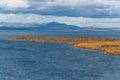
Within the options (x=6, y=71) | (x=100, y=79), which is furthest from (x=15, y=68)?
(x=100, y=79)

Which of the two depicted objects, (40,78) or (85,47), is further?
(85,47)

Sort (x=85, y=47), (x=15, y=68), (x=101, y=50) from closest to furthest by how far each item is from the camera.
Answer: (x=15, y=68), (x=101, y=50), (x=85, y=47)

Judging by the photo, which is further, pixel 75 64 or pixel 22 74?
pixel 75 64

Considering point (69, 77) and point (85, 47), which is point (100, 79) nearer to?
point (69, 77)

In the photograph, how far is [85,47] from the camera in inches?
5433

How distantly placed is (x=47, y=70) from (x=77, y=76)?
1095cm

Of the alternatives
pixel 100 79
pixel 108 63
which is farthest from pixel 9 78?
pixel 108 63

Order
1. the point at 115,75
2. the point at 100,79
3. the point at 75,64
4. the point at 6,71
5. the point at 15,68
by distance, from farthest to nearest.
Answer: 1. the point at 75,64
2. the point at 15,68
3. the point at 6,71
4. the point at 115,75
5. the point at 100,79

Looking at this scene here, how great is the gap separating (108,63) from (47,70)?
809 inches

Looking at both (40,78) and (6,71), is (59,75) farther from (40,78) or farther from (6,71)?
(6,71)

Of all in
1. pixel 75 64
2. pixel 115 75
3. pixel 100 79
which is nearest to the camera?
pixel 100 79

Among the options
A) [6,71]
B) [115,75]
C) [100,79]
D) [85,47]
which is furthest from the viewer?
[85,47]

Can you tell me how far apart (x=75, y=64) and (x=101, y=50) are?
3948 cm

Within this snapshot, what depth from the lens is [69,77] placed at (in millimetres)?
66625
